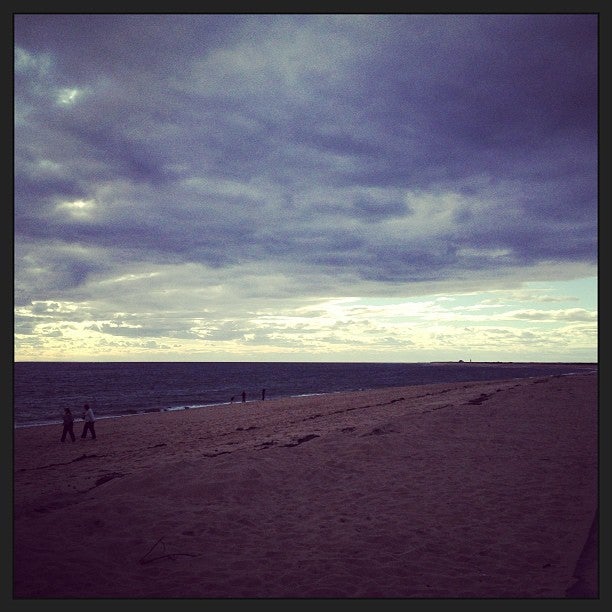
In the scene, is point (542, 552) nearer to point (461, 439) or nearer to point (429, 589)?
point (429, 589)

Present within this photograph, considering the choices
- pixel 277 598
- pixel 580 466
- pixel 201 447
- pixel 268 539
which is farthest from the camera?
pixel 201 447

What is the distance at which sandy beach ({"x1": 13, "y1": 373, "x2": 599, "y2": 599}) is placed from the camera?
20.7 ft

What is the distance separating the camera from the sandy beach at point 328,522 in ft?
20.7

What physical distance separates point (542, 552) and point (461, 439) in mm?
8339

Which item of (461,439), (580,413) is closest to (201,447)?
(461,439)

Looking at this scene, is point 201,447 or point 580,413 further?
point 580,413

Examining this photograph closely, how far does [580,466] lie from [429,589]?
8.32 m

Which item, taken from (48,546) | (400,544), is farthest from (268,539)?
(48,546)

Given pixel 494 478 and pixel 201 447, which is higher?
pixel 494 478

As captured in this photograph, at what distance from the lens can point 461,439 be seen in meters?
15.3

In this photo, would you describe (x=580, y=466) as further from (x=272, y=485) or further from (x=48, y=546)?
(x=48, y=546)

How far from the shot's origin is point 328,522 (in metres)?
8.57

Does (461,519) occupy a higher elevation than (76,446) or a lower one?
higher

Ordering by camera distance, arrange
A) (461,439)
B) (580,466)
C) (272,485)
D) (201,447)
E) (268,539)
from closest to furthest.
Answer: (268,539)
(272,485)
(580,466)
(461,439)
(201,447)
